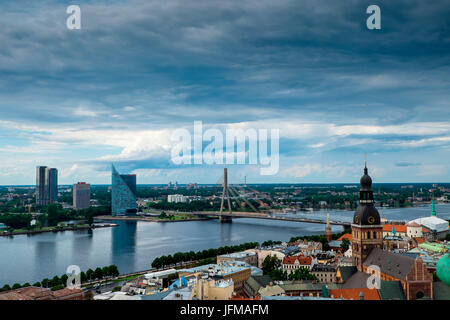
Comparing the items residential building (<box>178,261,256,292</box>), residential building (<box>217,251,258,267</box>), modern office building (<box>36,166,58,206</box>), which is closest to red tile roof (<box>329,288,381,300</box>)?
residential building (<box>178,261,256,292</box>)

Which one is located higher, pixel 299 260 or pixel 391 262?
pixel 391 262

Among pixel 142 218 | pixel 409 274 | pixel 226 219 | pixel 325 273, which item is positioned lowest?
pixel 142 218

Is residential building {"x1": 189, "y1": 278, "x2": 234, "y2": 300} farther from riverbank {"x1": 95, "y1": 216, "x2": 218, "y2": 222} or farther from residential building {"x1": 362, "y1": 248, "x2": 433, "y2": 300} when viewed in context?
riverbank {"x1": 95, "y1": 216, "x2": 218, "y2": 222}

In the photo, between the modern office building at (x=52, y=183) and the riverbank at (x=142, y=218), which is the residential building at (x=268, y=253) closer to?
the riverbank at (x=142, y=218)

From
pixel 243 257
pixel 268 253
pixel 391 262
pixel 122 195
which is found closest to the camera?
pixel 391 262

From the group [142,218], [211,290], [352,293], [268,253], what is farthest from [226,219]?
[352,293]

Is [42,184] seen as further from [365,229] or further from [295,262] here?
[365,229]

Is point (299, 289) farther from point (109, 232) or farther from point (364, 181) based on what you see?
point (109, 232)
